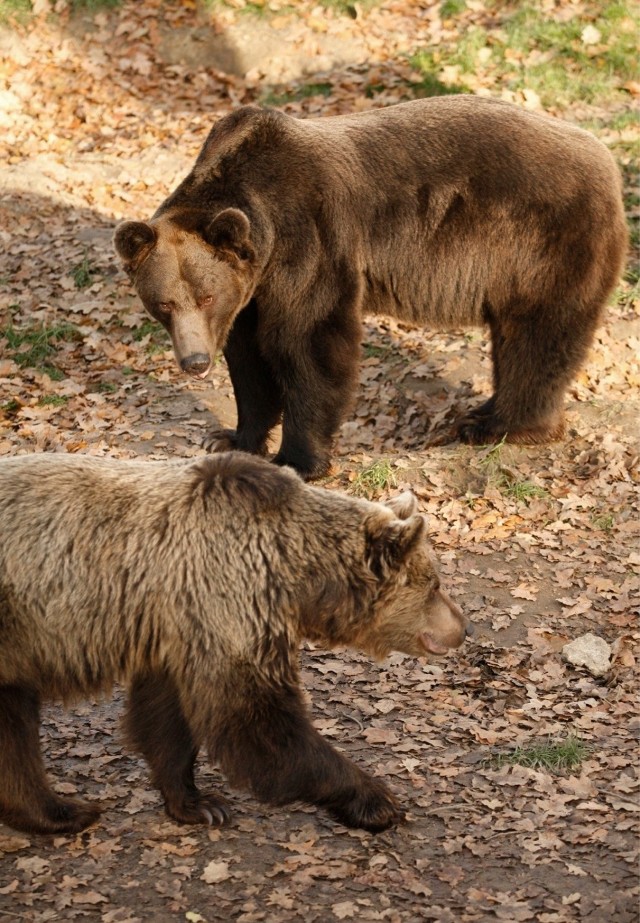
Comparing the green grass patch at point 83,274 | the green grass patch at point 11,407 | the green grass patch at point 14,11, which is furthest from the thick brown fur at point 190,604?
the green grass patch at point 14,11

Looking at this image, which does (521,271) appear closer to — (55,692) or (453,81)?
(55,692)

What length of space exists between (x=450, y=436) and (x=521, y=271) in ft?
4.82

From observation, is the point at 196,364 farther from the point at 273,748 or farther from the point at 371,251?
the point at 273,748

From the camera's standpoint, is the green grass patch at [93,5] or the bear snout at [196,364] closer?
the bear snout at [196,364]

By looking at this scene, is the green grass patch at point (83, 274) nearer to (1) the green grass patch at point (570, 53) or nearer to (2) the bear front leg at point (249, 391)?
(2) the bear front leg at point (249, 391)

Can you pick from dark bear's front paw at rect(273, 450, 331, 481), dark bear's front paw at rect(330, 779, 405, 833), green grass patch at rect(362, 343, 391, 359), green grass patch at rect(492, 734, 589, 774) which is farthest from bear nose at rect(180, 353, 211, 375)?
dark bear's front paw at rect(330, 779, 405, 833)

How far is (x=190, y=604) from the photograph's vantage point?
16.6 ft

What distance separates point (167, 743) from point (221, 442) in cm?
408

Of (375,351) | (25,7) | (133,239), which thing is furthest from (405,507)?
(25,7)

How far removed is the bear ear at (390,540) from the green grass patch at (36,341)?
645 cm

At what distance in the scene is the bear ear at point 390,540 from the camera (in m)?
5.27

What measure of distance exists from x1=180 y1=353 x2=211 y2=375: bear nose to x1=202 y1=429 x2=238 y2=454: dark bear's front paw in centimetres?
126

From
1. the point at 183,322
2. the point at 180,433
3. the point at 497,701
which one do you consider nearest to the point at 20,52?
the point at 180,433

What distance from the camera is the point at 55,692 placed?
520 cm
